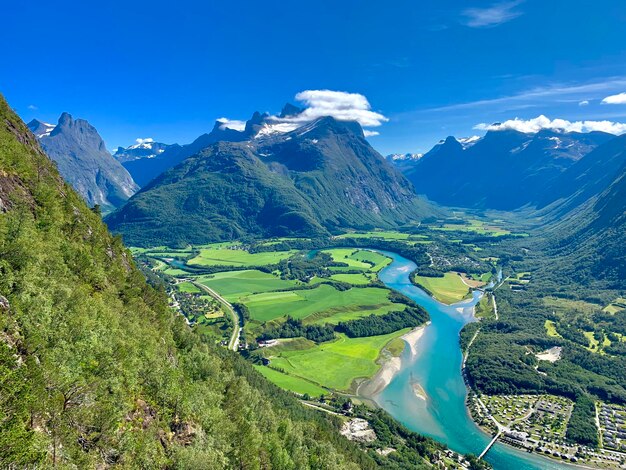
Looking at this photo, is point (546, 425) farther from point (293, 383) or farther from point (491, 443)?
point (293, 383)

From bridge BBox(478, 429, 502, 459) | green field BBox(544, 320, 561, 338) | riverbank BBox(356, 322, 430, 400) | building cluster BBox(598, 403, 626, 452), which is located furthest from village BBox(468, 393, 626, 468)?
green field BBox(544, 320, 561, 338)

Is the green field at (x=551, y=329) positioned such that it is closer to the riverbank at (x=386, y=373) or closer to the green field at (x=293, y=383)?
the riverbank at (x=386, y=373)

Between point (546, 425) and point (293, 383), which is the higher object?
point (293, 383)

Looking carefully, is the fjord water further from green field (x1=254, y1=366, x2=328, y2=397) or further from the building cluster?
green field (x1=254, y1=366, x2=328, y2=397)

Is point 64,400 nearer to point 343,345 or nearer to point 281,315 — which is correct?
point 343,345

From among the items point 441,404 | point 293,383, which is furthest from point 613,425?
point 293,383
